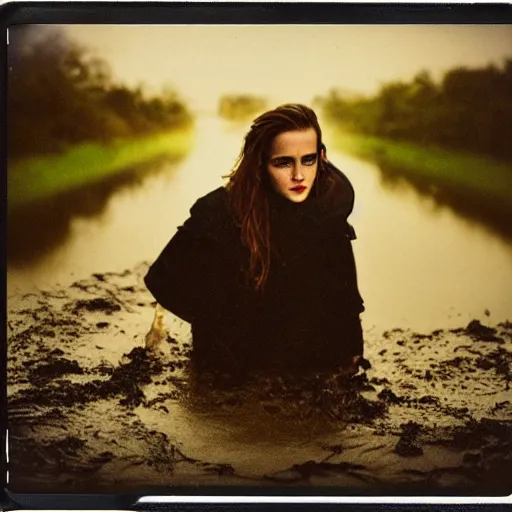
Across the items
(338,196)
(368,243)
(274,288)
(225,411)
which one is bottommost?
(225,411)

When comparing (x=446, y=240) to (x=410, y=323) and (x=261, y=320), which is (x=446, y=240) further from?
(x=261, y=320)

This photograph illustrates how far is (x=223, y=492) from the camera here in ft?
6.07

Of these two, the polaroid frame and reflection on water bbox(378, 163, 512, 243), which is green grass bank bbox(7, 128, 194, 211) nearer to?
the polaroid frame

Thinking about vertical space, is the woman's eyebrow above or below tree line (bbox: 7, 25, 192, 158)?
below

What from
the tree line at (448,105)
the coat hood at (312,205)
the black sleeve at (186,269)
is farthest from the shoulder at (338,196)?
the black sleeve at (186,269)

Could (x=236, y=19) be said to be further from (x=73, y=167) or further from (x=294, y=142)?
(x=73, y=167)

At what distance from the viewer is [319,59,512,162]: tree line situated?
1.84 m

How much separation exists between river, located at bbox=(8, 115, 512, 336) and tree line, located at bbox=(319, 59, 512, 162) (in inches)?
5.0

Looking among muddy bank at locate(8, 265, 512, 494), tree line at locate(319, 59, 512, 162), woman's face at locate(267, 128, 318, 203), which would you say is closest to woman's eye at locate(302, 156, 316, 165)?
woman's face at locate(267, 128, 318, 203)

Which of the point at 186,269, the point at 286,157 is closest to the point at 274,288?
the point at 186,269

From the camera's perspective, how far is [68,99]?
1854 millimetres

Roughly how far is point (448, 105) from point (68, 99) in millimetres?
920

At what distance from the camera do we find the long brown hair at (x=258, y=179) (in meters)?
1.85

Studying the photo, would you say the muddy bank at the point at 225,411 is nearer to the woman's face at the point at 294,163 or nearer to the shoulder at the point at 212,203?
the shoulder at the point at 212,203
